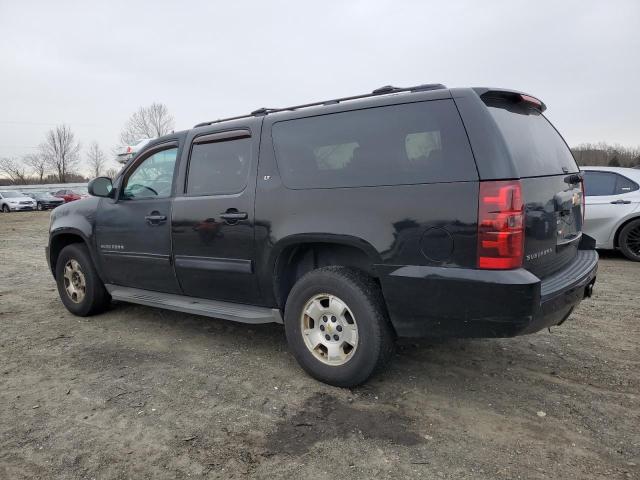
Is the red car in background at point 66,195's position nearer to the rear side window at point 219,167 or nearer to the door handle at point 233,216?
the rear side window at point 219,167

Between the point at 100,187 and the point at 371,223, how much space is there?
9.80ft

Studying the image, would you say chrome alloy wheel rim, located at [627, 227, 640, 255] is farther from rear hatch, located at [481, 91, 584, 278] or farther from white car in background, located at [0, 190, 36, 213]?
white car in background, located at [0, 190, 36, 213]

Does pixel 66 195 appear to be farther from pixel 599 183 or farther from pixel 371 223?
pixel 371 223

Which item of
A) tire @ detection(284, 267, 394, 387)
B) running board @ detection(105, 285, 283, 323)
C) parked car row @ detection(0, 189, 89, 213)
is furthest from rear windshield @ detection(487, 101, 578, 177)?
parked car row @ detection(0, 189, 89, 213)

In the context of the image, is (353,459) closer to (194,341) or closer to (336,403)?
(336,403)

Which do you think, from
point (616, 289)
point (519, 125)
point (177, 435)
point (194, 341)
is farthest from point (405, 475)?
point (616, 289)

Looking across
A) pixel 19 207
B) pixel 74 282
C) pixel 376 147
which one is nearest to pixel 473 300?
pixel 376 147

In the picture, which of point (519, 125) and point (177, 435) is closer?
point (177, 435)

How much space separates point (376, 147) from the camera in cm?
301

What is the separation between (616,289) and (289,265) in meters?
4.50

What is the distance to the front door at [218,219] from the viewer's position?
11.8ft

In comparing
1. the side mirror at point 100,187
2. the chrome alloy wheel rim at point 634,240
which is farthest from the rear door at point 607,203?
the side mirror at point 100,187

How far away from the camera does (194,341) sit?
4.28 m

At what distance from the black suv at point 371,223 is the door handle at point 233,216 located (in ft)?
0.04
